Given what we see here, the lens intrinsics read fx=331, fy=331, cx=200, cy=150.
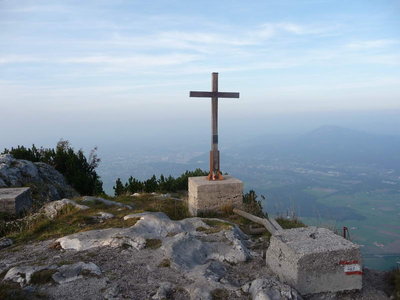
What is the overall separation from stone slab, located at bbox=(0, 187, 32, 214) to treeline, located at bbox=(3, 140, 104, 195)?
5.29 meters

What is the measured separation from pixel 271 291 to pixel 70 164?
13.5 metres

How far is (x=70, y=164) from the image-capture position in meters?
15.6

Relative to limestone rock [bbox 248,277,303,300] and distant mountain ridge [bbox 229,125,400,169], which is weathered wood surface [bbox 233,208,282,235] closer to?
limestone rock [bbox 248,277,303,300]

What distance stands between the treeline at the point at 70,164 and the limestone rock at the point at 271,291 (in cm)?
1177

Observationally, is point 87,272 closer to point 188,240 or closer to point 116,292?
point 116,292

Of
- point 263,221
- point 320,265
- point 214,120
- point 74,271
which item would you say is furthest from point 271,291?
point 214,120

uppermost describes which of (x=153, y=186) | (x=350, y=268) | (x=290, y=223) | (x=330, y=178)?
(x=350, y=268)

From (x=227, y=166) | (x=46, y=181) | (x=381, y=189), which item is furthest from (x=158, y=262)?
(x=227, y=166)

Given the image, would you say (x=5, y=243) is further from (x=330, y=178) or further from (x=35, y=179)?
(x=330, y=178)

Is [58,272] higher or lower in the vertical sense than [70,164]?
higher

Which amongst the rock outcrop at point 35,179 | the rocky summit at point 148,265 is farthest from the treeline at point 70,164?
the rocky summit at point 148,265

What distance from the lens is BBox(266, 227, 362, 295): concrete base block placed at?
4.54 m

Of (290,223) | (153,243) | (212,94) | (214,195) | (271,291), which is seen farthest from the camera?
(212,94)

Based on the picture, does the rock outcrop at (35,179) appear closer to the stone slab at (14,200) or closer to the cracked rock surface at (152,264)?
the stone slab at (14,200)
